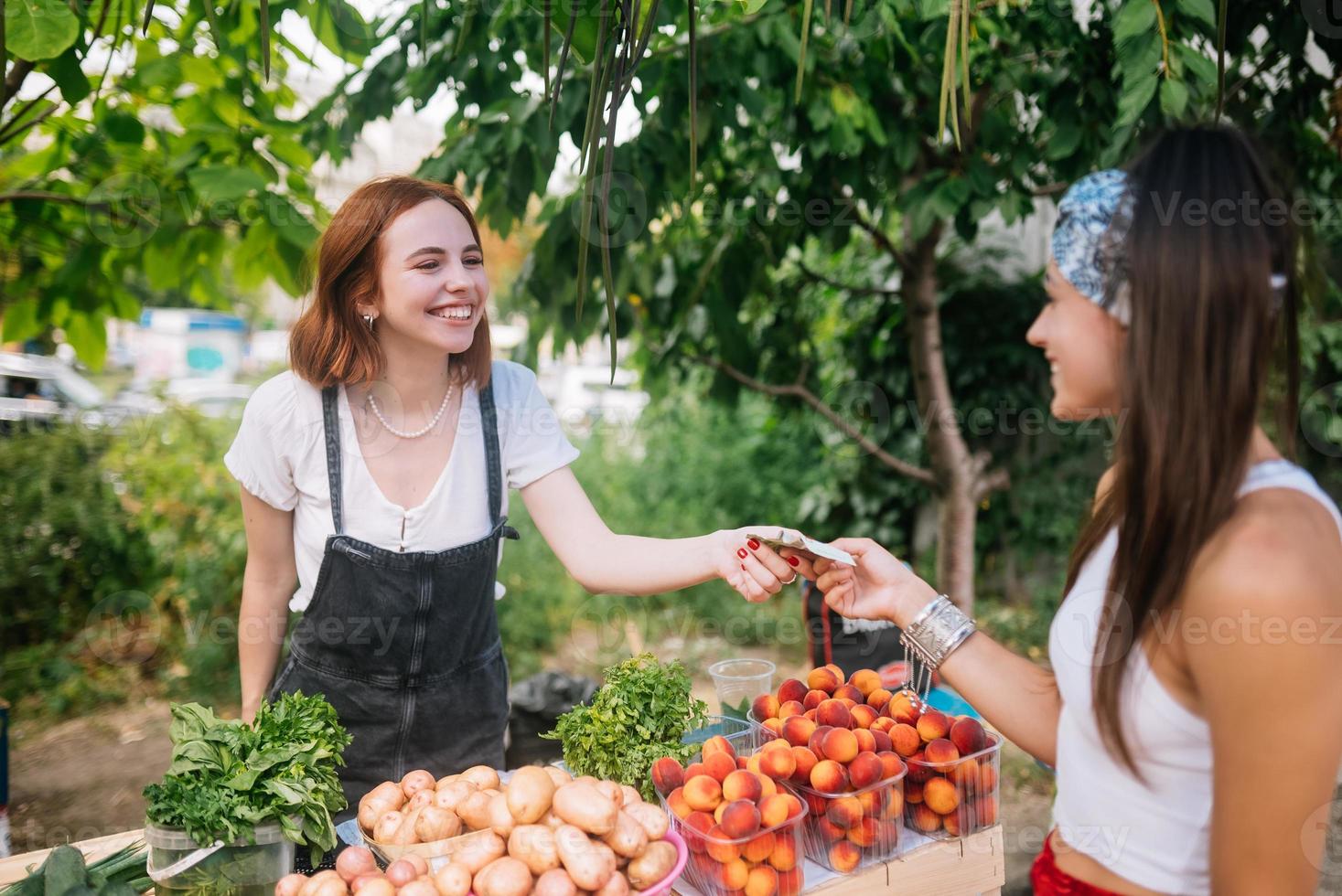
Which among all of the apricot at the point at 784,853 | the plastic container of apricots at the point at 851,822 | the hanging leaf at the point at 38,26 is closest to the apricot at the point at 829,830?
the plastic container of apricots at the point at 851,822

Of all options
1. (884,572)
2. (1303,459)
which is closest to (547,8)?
(884,572)

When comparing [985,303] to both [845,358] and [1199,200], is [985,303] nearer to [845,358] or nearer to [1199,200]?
[845,358]

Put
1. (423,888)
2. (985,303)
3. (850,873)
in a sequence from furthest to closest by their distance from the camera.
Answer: (985,303)
(850,873)
(423,888)

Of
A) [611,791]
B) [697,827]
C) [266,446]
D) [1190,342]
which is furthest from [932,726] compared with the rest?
[266,446]

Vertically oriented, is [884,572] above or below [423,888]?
above

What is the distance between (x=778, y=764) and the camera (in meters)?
1.49

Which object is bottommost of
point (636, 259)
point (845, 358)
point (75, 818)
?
point (75, 818)

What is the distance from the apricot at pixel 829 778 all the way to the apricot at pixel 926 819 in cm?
22

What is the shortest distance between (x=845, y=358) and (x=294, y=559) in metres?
4.44

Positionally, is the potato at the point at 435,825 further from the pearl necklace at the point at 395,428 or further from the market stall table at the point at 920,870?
the pearl necklace at the point at 395,428

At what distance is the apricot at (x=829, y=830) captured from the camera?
4.94ft

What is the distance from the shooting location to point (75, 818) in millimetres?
4086

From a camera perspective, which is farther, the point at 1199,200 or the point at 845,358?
the point at 845,358

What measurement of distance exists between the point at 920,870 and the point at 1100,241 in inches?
40.4
